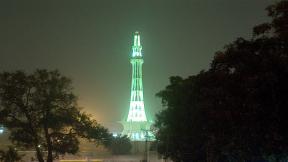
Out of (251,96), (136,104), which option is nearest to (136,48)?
(136,104)

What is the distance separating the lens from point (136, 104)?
14362cm

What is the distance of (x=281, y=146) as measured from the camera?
1231 inches

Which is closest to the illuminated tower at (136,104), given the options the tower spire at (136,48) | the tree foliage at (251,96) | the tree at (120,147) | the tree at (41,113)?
the tower spire at (136,48)

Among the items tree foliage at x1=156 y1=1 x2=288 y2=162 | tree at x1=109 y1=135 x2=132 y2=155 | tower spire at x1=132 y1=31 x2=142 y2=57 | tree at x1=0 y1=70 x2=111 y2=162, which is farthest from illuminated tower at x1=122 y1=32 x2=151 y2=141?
tree foliage at x1=156 y1=1 x2=288 y2=162

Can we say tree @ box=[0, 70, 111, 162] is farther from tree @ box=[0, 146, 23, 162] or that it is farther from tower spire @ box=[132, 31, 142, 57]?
tower spire @ box=[132, 31, 142, 57]

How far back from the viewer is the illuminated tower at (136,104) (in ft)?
460

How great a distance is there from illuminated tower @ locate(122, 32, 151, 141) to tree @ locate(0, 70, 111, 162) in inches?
3555

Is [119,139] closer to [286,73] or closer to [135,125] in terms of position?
[135,125]

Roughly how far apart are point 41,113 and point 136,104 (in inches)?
3875

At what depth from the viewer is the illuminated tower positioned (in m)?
140

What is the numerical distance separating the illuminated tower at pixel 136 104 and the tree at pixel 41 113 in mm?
90284

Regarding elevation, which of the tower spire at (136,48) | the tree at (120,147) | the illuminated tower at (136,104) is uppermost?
the tower spire at (136,48)

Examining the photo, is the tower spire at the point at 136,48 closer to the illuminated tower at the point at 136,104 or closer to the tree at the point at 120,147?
the illuminated tower at the point at 136,104

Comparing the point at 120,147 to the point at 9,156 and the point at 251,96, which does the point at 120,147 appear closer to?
the point at 9,156
